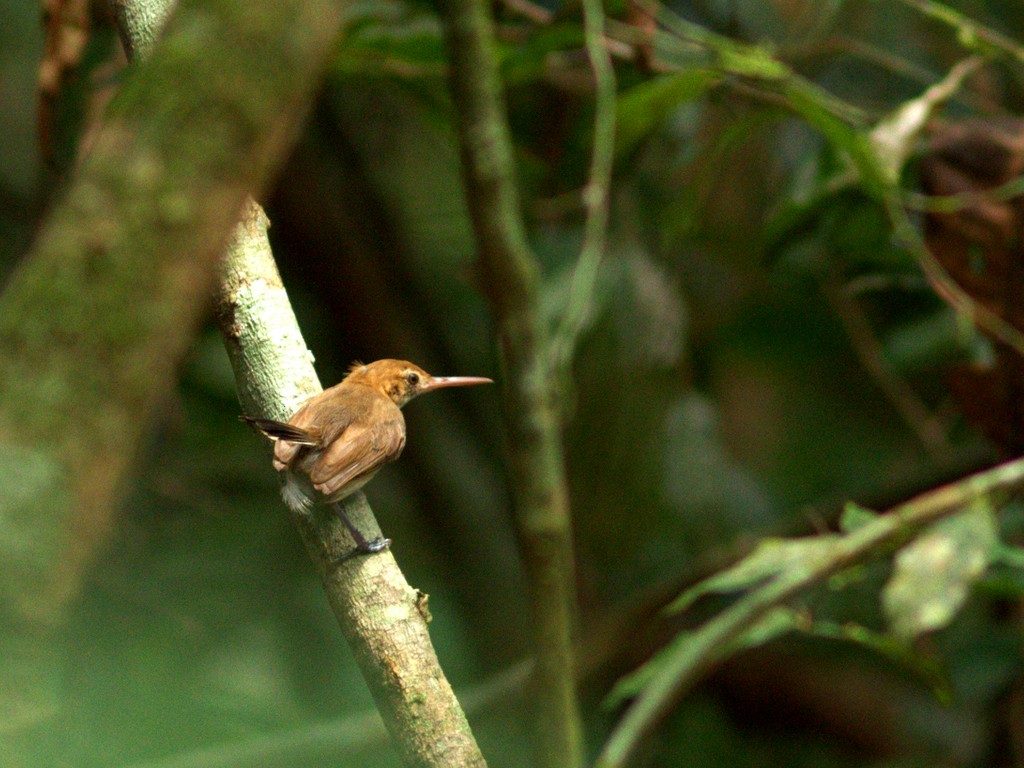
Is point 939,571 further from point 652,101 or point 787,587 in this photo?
point 652,101

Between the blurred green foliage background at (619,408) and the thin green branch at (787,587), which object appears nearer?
the thin green branch at (787,587)

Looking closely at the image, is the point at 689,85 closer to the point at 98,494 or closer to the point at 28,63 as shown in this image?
the point at 98,494

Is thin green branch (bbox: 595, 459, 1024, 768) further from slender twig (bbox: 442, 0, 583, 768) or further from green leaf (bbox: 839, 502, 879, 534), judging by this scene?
slender twig (bbox: 442, 0, 583, 768)

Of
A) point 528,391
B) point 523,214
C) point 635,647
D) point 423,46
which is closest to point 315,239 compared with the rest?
point 523,214

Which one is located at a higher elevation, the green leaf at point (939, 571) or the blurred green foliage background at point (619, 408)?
the blurred green foliage background at point (619, 408)

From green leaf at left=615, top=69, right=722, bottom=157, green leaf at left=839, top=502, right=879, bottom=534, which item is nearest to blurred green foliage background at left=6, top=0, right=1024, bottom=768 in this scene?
green leaf at left=615, top=69, right=722, bottom=157

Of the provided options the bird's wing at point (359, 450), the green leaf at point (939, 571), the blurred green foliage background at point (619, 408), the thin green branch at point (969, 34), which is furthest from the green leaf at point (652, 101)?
the bird's wing at point (359, 450)

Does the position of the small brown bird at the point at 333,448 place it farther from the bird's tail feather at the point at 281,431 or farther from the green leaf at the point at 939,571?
the green leaf at the point at 939,571
